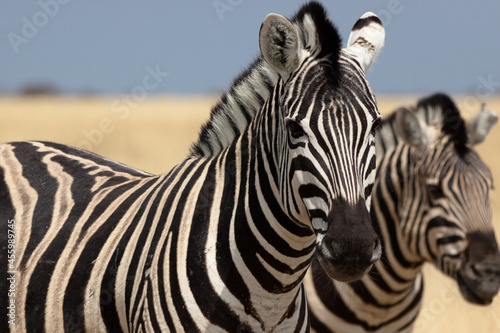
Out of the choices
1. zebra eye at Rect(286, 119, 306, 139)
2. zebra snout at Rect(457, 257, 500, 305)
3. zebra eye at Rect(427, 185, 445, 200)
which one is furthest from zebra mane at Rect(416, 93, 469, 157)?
zebra eye at Rect(286, 119, 306, 139)

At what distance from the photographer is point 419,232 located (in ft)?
18.2

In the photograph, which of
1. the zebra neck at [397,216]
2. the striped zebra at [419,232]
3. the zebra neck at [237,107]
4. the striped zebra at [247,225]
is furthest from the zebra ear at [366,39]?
the zebra neck at [397,216]

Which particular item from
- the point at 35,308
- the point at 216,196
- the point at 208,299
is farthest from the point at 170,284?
the point at 35,308

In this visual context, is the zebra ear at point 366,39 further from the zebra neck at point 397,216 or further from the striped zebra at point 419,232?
the zebra neck at point 397,216

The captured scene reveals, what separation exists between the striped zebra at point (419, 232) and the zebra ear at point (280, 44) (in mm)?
2302

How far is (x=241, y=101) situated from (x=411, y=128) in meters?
2.43

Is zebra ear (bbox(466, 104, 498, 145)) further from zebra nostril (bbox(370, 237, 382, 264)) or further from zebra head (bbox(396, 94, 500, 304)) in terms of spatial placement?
zebra nostril (bbox(370, 237, 382, 264))

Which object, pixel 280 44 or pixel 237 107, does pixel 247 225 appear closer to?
pixel 237 107

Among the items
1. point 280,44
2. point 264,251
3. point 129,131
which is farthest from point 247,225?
point 129,131

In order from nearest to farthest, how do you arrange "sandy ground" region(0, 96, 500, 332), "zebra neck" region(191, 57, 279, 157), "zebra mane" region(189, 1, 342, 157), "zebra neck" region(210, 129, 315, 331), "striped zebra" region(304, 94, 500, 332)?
"zebra neck" region(210, 129, 315, 331) < "zebra mane" region(189, 1, 342, 157) < "zebra neck" region(191, 57, 279, 157) < "striped zebra" region(304, 94, 500, 332) < "sandy ground" region(0, 96, 500, 332)

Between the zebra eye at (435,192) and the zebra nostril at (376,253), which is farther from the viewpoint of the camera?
the zebra eye at (435,192)

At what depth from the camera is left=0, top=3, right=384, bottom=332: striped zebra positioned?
3041 millimetres

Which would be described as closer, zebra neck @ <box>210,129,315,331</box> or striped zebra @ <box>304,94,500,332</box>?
zebra neck @ <box>210,129,315,331</box>

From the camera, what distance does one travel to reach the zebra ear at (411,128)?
5781 millimetres
